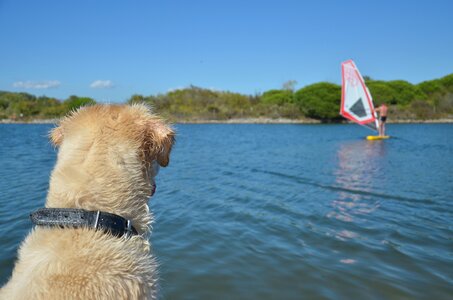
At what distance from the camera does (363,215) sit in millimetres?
7938

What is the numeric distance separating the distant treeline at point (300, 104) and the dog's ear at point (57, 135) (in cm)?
6886

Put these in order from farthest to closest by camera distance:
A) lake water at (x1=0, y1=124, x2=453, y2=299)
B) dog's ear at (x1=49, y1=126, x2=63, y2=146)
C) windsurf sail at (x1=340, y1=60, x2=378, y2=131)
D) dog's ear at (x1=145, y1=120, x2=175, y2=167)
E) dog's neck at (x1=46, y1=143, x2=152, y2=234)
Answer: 1. windsurf sail at (x1=340, y1=60, x2=378, y2=131)
2. lake water at (x1=0, y1=124, x2=453, y2=299)
3. dog's ear at (x1=49, y1=126, x2=63, y2=146)
4. dog's ear at (x1=145, y1=120, x2=175, y2=167)
5. dog's neck at (x1=46, y1=143, x2=152, y2=234)

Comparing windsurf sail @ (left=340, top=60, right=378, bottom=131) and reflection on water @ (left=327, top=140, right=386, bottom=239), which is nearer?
reflection on water @ (left=327, top=140, right=386, bottom=239)

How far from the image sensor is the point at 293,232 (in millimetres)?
6836

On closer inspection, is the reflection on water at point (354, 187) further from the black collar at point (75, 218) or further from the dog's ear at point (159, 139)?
the black collar at point (75, 218)

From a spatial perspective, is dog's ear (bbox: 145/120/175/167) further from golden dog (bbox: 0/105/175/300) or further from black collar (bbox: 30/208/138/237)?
black collar (bbox: 30/208/138/237)

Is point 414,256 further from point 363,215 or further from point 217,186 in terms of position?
point 217,186

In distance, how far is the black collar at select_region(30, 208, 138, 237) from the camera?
2.13 metres

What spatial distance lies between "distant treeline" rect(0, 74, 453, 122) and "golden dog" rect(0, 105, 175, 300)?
2720 inches

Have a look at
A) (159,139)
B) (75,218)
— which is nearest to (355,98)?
(159,139)

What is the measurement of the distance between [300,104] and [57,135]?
8415 centimetres

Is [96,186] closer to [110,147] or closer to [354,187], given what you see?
[110,147]

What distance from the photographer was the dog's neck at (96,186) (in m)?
2.25

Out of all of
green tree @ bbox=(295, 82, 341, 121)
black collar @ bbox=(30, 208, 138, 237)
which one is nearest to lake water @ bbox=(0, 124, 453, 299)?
black collar @ bbox=(30, 208, 138, 237)
